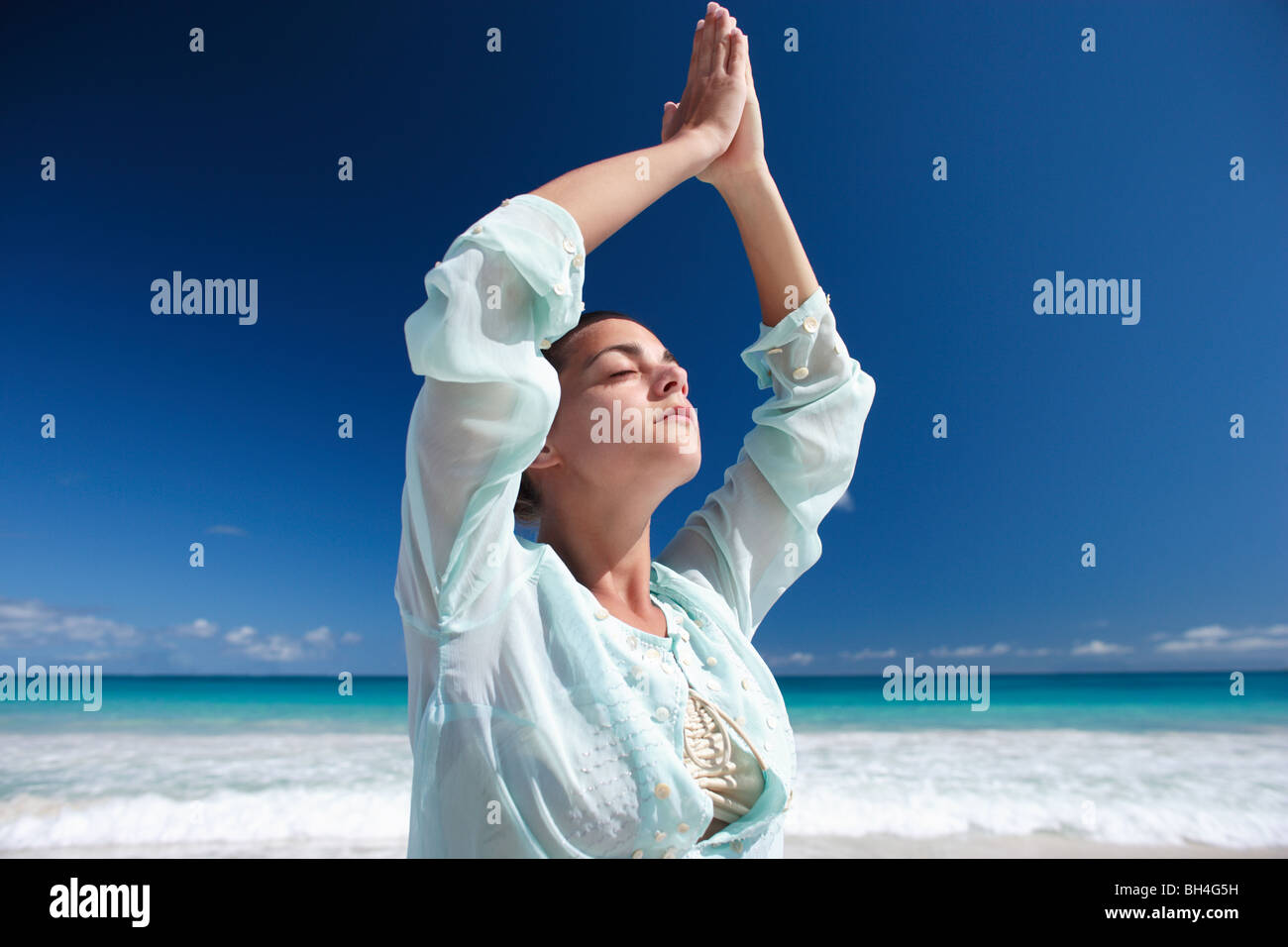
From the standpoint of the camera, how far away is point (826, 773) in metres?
9.20

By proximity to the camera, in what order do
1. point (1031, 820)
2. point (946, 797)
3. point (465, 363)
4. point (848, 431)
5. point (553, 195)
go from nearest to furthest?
point (465, 363), point (553, 195), point (848, 431), point (1031, 820), point (946, 797)

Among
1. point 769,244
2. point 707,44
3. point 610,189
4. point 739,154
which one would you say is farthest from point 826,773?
point 610,189

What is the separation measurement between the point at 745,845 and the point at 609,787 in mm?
280

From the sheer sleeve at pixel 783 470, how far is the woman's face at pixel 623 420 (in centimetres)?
25

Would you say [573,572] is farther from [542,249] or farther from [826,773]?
[826,773]

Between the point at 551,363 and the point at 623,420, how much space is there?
21cm

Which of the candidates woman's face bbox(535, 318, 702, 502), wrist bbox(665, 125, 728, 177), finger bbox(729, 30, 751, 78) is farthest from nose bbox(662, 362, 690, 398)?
finger bbox(729, 30, 751, 78)

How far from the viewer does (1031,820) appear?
718 centimetres

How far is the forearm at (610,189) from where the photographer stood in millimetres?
1158

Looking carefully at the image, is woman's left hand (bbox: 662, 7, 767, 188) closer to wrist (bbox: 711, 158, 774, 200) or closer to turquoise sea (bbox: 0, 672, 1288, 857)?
wrist (bbox: 711, 158, 774, 200)

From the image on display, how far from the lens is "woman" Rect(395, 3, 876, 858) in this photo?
1044 mm

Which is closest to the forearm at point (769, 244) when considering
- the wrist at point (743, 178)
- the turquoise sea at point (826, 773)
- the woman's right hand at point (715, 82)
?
the wrist at point (743, 178)

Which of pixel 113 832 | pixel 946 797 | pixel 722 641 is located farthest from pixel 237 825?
pixel 722 641

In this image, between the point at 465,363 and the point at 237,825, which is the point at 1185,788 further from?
the point at 465,363
